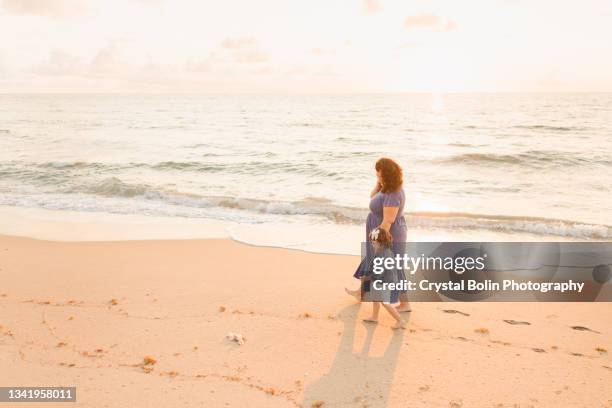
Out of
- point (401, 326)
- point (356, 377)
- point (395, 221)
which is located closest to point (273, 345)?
point (356, 377)

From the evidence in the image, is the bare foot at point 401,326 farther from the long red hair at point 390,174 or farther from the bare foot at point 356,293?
the long red hair at point 390,174

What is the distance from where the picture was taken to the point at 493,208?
12.9 m

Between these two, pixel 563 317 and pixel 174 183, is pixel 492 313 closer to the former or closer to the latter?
pixel 563 317

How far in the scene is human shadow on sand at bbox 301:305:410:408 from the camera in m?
4.03

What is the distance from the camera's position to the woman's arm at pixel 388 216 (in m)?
5.15

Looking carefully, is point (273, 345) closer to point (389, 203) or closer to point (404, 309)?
point (404, 309)

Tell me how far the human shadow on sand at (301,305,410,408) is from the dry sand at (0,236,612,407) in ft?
0.05

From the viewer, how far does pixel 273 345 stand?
4.98 m

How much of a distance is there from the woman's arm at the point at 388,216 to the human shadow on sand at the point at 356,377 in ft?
4.13

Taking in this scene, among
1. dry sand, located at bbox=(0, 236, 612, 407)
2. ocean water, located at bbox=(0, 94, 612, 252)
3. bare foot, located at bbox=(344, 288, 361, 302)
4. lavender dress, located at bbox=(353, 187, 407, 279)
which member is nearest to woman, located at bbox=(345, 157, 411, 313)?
lavender dress, located at bbox=(353, 187, 407, 279)

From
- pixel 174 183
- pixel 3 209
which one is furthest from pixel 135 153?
pixel 3 209

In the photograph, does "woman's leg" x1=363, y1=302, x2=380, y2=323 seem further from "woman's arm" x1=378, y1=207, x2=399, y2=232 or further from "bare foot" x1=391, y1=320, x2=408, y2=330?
"woman's arm" x1=378, y1=207, x2=399, y2=232

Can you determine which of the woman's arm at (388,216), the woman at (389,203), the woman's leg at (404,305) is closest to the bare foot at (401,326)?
the woman's leg at (404,305)

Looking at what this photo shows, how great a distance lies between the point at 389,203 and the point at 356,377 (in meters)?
1.89
